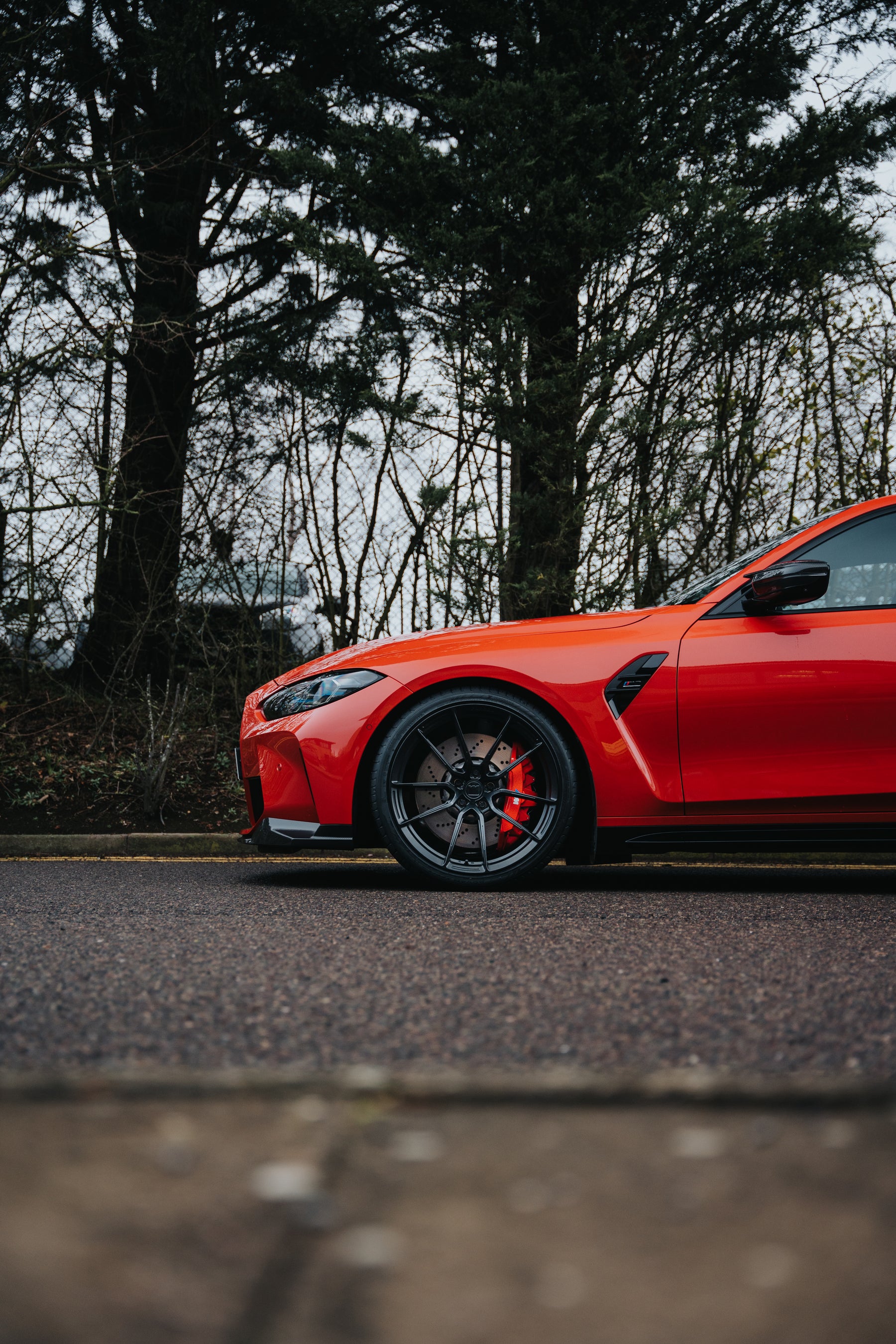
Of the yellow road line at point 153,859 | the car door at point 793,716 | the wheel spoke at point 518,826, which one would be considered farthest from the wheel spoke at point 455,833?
the yellow road line at point 153,859

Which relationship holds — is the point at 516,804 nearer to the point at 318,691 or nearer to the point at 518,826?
the point at 518,826

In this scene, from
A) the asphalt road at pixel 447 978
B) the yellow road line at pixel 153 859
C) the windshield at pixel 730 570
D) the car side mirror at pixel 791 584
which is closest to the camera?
the asphalt road at pixel 447 978

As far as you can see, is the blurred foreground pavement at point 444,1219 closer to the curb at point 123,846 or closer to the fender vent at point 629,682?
the fender vent at point 629,682

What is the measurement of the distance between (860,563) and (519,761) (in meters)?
1.68

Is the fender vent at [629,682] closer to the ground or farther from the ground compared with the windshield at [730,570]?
closer to the ground

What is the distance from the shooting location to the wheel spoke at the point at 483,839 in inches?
186

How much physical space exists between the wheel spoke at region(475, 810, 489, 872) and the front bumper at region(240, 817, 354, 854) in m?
0.54

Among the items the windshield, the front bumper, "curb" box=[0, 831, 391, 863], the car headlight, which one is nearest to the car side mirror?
the windshield

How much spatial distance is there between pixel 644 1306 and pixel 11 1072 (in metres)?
1.27

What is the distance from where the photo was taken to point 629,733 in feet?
15.4

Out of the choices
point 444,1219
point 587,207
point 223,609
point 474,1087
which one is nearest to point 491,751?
point 474,1087

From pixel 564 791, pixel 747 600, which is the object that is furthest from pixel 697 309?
pixel 564 791

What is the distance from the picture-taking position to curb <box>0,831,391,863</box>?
718 centimetres

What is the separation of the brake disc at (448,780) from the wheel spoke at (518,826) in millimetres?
57
